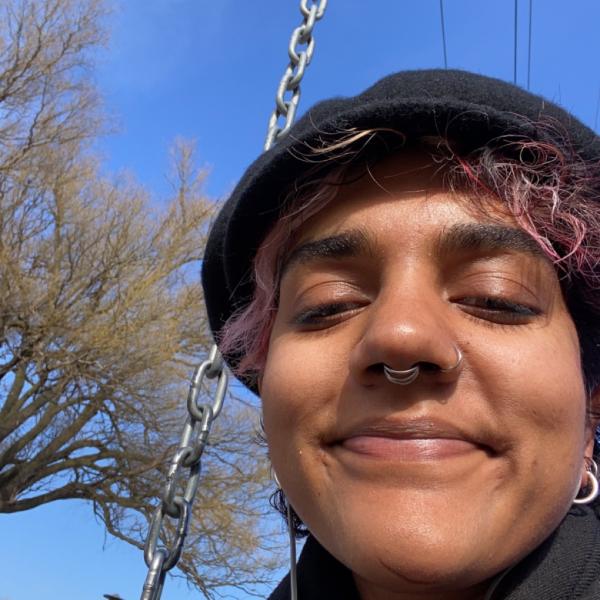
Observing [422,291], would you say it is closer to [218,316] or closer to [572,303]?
[572,303]

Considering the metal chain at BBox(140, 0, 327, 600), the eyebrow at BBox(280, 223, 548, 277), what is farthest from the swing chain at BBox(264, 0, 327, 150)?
the eyebrow at BBox(280, 223, 548, 277)

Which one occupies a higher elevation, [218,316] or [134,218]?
[134,218]

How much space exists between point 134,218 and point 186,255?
2.31ft

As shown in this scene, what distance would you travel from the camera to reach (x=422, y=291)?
73 centimetres

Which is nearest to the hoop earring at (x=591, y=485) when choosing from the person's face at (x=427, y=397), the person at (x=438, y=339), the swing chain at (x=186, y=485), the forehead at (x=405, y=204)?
the person at (x=438, y=339)

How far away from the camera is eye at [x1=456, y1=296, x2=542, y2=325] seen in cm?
74

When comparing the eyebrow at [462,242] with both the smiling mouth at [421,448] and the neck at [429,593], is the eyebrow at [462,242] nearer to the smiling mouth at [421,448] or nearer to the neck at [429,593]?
the smiling mouth at [421,448]

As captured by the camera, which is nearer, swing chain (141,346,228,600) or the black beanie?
the black beanie

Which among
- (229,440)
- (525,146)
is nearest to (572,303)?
(525,146)

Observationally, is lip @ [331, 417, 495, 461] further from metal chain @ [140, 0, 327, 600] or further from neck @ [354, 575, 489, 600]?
metal chain @ [140, 0, 327, 600]

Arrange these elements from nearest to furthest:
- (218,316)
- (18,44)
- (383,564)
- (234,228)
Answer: (383,564) → (234,228) → (218,316) → (18,44)

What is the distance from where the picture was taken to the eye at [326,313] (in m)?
0.79

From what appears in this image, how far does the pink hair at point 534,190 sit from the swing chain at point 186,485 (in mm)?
446

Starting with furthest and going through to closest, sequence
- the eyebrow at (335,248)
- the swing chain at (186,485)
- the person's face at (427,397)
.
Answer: the swing chain at (186,485), the eyebrow at (335,248), the person's face at (427,397)
